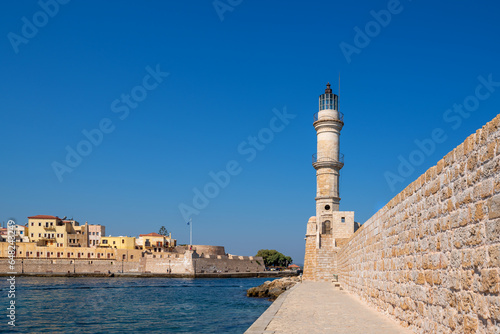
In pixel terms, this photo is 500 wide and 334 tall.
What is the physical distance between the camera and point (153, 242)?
92.1m

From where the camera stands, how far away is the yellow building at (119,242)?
286ft

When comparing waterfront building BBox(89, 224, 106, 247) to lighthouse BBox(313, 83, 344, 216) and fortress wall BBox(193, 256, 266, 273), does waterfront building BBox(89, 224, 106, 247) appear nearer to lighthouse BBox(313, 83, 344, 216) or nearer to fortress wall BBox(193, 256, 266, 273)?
fortress wall BBox(193, 256, 266, 273)

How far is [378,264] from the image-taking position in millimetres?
9719

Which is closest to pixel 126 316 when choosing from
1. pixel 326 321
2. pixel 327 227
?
pixel 327 227

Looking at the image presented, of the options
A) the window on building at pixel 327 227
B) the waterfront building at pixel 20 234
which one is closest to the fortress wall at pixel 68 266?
the waterfront building at pixel 20 234

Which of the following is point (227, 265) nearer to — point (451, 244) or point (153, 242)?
point (153, 242)

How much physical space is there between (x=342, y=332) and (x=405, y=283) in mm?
1284

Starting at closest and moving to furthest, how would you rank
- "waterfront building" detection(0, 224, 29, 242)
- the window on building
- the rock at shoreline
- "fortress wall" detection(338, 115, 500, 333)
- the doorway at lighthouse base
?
"fortress wall" detection(338, 115, 500, 333) → the doorway at lighthouse base → the window on building → the rock at shoreline → "waterfront building" detection(0, 224, 29, 242)

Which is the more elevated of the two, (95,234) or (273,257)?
(95,234)

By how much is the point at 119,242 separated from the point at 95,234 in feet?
20.6

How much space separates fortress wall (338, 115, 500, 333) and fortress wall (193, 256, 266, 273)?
235ft

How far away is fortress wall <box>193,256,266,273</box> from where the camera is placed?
7794cm

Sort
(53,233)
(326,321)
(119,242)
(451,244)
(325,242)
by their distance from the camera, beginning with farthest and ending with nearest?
(119,242) → (53,233) → (325,242) → (326,321) → (451,244)

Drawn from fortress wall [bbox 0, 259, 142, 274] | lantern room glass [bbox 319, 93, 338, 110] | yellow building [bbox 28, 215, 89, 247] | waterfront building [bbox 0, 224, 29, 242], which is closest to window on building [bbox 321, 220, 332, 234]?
lantern room glass [bbox 319, 93, 338, 110]
